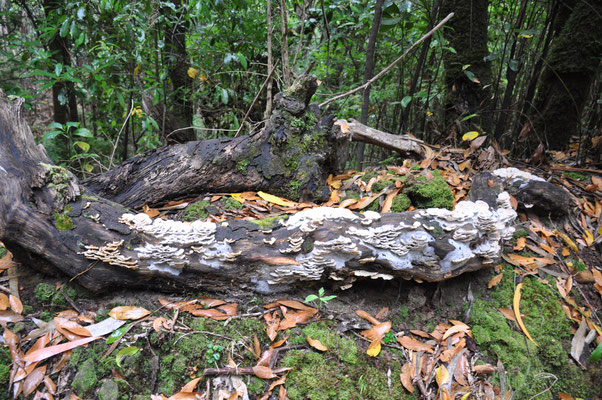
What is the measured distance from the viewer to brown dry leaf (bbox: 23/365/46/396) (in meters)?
1.88

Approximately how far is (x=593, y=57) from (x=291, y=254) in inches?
177

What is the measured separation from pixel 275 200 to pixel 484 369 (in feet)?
6.91

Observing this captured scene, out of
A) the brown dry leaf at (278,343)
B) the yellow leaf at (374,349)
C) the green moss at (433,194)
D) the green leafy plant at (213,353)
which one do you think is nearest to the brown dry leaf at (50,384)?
the green leafy plant at (213,353)

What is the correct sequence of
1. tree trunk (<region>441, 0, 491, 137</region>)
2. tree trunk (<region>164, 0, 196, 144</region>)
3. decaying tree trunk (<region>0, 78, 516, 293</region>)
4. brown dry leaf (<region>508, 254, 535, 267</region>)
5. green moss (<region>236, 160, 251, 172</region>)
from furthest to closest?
1. tree trunk (<region>164, 0, 196, 144</region>)
2. tree trunk (<region>441, 0, 491, 137</region>)
3. green moss (<region>236, 160, 251, 172</region>)
4. brown dry leaf (<region>508, 254, 535, 267</region>)
5. decaying tree trunk (<region>0, 78, 516, 293</region>)

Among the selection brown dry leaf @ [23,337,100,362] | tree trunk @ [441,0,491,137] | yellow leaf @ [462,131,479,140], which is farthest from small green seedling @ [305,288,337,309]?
tree trunk @ [441,0,491,137]

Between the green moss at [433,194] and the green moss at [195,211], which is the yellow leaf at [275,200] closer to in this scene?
the green moss at [195,211]

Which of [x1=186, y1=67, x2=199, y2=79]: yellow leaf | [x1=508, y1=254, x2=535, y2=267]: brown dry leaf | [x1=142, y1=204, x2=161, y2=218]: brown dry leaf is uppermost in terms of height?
[x1=186, y1=67, x2=199, y2=79]: yellow leaf

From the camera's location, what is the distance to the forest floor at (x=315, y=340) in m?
1.96

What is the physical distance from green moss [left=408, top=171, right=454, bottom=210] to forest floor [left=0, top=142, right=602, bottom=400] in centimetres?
68

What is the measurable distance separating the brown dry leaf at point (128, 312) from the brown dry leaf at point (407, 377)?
1717mm

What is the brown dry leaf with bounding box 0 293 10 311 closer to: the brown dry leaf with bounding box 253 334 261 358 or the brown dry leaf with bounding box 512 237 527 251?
the brown dry leaf with bounding box 253 334 261 358

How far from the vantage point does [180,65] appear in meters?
5.54

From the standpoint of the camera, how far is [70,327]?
2.14 m

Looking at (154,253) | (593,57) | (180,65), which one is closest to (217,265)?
(154,253)
